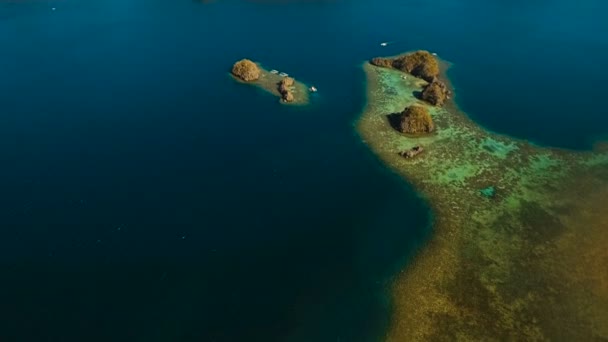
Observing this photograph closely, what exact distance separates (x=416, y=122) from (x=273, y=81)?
3585cm

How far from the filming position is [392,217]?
6831cm

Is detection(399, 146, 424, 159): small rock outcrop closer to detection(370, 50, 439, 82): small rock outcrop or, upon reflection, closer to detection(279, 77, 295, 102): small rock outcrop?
detection(279, 77, 295, 102): small rock outcrop

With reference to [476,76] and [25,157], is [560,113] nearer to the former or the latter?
[476,76]

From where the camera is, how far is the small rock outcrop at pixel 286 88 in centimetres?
9706

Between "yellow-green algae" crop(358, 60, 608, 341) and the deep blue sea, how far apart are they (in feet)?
12.8

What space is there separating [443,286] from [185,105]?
63832 millimetres

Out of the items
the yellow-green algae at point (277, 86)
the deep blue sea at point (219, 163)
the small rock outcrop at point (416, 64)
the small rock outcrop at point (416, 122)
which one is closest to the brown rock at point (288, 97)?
the yellow-green algae at point (277, 86)

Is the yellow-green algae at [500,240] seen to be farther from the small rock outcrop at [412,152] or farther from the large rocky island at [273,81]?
the large rocky island at [273,81]

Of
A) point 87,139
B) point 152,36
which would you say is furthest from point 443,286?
point 152,36

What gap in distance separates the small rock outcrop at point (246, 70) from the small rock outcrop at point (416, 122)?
3736 centimetres

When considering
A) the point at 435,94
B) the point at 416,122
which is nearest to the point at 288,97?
the point at 416,122

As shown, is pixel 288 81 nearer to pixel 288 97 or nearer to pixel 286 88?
pixel 286 88

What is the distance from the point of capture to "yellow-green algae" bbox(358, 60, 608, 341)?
52.9 meters

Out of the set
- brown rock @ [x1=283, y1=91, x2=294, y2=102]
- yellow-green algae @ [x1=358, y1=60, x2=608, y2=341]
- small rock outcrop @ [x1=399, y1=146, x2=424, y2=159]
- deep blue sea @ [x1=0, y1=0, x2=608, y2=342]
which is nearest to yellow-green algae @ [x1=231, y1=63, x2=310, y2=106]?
brown rock @ [x1=283, y1=91, x2=294, y2=102]
